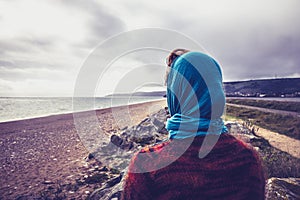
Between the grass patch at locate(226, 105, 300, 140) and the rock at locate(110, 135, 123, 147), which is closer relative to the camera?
the rock at locate(110, 135, 123, 147)

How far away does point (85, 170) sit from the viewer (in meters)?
7.59

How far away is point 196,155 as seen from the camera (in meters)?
1.38

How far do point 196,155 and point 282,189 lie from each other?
3.73 metres

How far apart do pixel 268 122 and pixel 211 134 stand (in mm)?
13546

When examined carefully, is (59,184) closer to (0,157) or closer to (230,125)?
(0,157)

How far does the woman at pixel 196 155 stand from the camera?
4.45 feet

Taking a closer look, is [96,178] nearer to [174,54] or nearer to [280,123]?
[174,54]

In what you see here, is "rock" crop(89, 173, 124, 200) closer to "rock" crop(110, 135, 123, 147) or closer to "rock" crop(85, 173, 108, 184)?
"rock" crop(85, 173, 108, 184)

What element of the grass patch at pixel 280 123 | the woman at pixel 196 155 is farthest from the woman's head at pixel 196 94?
the grass patch at pixel 280 123

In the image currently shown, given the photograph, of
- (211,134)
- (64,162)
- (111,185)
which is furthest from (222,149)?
(64,162)

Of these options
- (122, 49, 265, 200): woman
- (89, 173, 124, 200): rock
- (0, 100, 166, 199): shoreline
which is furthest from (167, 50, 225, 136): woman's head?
(0, 100, 166, 199): shoreline

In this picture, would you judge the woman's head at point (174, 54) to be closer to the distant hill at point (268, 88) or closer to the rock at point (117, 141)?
the rock at point (117, 141)

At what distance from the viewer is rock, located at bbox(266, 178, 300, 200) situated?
3875 mm

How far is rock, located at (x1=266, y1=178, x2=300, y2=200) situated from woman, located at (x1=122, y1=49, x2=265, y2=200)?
2.78m
